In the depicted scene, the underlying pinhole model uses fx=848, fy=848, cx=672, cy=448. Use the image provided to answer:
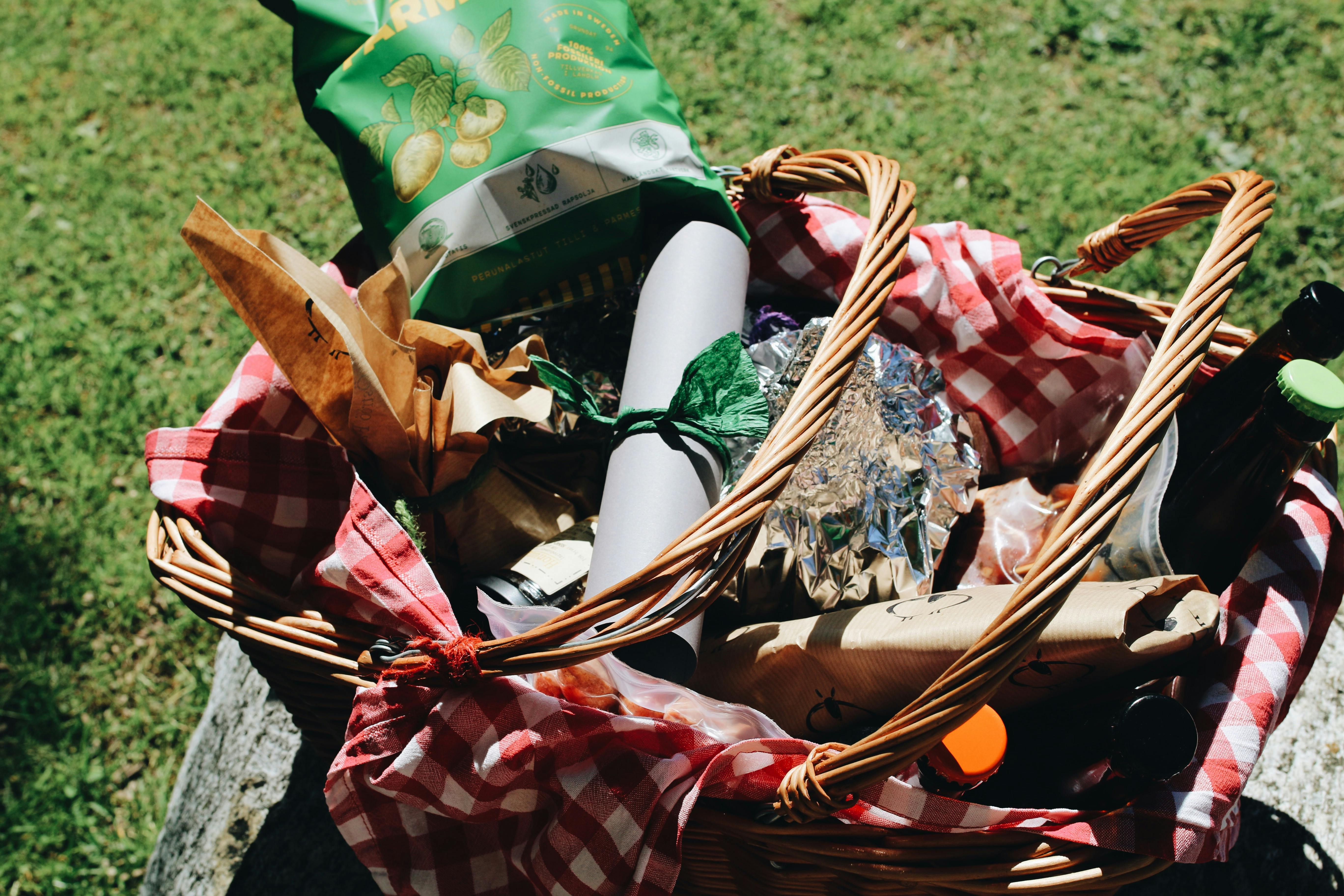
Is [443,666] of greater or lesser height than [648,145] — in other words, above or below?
below


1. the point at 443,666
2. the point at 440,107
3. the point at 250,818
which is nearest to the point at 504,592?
the point at 443,666

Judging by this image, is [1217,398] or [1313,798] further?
[1313,798]

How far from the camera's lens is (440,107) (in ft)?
3.92

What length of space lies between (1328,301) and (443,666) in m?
1.01

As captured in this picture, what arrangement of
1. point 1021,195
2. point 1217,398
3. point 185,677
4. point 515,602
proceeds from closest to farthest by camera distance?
point 515,602 → point 1217,398 → point 185,677 → point 1021,195

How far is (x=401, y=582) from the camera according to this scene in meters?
0.91

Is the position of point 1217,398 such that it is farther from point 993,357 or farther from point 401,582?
point 401,582

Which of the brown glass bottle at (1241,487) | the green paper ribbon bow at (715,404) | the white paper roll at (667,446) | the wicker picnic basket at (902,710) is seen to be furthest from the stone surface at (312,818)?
the green paper ribbon bow at (715,404)

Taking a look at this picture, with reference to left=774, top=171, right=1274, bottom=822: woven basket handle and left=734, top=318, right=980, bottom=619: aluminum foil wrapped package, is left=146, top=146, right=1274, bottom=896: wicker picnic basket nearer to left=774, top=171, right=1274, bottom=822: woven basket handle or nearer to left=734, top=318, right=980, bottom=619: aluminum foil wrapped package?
left=774, top=171, right=1274, bottom=822: woven basket handle

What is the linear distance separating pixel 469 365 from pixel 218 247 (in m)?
0.31

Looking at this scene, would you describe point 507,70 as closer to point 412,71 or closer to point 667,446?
point 412,71

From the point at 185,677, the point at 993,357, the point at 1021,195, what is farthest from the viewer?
the point at 1021,195

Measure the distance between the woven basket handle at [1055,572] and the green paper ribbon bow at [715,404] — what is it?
371 mm

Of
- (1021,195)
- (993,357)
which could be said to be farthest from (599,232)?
(1021,195)
